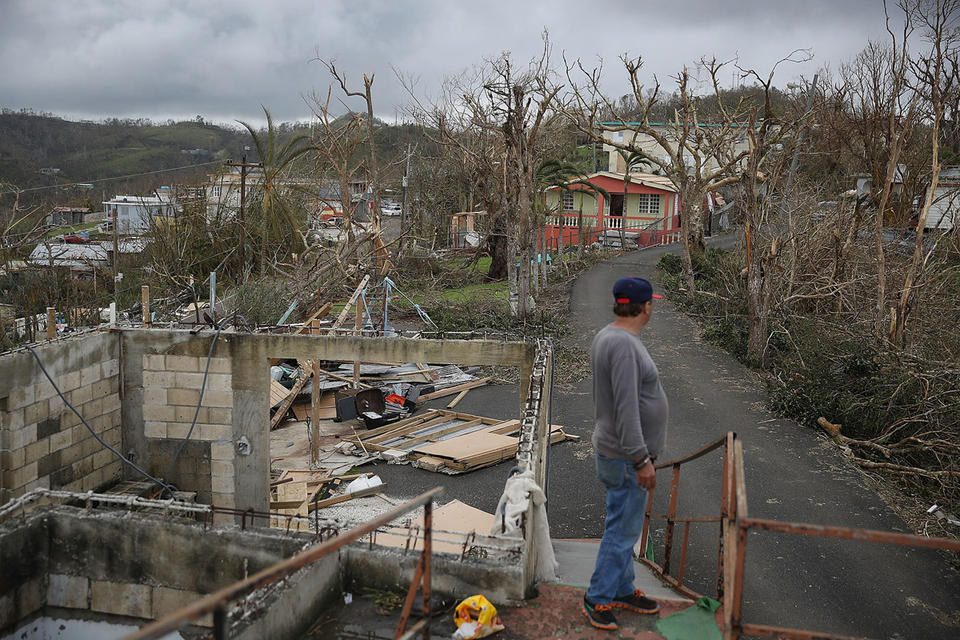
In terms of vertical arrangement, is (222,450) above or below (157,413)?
below

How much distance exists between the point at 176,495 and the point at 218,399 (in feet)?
4.69

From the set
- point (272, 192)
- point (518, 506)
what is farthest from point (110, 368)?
point (272, 192)

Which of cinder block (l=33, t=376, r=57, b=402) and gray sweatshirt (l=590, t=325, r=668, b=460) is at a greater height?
gray sweatshirt (l=590, t=325, r=668, b=460)

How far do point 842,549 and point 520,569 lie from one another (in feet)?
18.5

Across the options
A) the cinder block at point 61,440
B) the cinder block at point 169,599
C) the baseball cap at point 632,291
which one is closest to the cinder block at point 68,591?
the cinder block at point 169,599

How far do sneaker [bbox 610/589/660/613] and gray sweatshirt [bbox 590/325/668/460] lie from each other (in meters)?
0.93

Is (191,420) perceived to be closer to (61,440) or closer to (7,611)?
(61,440)

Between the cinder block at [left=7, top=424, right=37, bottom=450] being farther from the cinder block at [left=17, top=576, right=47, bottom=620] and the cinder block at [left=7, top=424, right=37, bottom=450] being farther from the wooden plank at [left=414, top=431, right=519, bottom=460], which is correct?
the wooden plank at [left=414, top=431, right=519, bottom=460]

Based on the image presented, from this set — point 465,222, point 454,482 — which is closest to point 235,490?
point 454,482

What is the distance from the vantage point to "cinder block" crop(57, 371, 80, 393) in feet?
30.8

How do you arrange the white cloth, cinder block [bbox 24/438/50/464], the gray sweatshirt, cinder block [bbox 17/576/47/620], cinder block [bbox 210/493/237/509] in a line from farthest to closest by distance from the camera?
cinder block [bbox 210/493/237/509], cinder block [bbox 24/438/50/464], cinder block [bbox 17/576/47/620], the white cloth, the gray sweatshirt

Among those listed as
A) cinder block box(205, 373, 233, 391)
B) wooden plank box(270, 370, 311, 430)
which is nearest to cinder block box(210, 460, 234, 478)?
cinder block box(205, 373, 233, 391)

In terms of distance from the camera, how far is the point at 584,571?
5.79 meters

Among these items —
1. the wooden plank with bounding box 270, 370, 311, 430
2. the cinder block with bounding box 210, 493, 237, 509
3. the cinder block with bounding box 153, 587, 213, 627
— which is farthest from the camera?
the wooden plank with bounding box 270, 370, 311, 430
